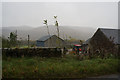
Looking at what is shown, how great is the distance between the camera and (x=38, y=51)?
6.46 meters

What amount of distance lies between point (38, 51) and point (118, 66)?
419 centimetres

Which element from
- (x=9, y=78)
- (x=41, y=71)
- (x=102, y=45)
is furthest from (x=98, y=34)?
(x=9, y=78)

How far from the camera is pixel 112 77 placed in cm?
389

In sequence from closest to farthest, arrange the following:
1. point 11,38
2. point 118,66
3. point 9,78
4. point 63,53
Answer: point 9,78
point 118,66
point 63,53
point 11,38

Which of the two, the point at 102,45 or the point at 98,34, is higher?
the point at 98,34

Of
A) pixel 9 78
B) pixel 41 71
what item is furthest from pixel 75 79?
pixel 9 78

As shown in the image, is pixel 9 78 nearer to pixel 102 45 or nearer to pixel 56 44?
pixel 56 44

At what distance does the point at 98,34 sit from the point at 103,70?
20.6 feet

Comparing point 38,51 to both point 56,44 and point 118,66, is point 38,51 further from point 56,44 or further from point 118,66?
point 118,66

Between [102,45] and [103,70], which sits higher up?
[102,45]

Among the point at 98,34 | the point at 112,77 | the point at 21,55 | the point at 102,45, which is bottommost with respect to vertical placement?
the point at 112,77

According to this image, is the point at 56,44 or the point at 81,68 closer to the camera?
the point at 81,68

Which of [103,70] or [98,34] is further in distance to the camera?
[98,34]

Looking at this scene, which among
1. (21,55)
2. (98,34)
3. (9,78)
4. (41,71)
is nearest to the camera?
(9,78)
